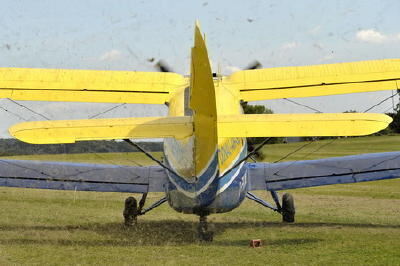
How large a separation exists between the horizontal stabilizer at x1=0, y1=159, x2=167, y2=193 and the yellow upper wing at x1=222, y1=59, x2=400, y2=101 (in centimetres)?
264

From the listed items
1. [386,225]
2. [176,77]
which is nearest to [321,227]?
[386,225]

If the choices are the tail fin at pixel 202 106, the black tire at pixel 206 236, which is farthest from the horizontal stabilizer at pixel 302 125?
the black tire at pixel 206 236

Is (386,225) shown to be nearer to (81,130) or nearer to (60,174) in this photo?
(60,174)

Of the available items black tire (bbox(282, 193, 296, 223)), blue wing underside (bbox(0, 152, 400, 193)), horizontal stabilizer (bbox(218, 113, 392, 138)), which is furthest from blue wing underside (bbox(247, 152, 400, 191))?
horizontal stabilizer (bbox(218, 113, 392, 138))

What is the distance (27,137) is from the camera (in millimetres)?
7227

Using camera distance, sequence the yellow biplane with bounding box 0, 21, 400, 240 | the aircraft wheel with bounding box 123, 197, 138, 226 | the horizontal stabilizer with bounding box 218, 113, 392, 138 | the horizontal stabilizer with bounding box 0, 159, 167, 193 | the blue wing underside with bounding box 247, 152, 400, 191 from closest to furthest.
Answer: the horizontal stabilizer with bounding box 218, 113, 392, 138
the yellow biplane with bounding box 0, 21, 400, 240
the blue wing underside with bounding box 247, 152, 400, 191
the horizontal stabilizer with bounding box 0, 159, 167, 193
the aircraft wheel with bounding box 123, 197, 138, 226

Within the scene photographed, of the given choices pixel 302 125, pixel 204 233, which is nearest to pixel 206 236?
pixel 204 233

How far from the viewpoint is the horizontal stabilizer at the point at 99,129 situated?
7.29 meters

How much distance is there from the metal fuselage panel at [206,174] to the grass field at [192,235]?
0.72 m

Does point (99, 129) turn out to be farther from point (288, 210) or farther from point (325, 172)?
point (288, 210)

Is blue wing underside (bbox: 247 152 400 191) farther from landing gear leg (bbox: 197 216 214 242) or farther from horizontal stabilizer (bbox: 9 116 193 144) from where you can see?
horizontal stabilizer (bbox: 9 116 193 144)

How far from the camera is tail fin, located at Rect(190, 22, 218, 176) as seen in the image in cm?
731

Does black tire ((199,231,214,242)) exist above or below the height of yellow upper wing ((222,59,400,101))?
below

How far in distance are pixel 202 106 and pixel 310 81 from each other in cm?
432
